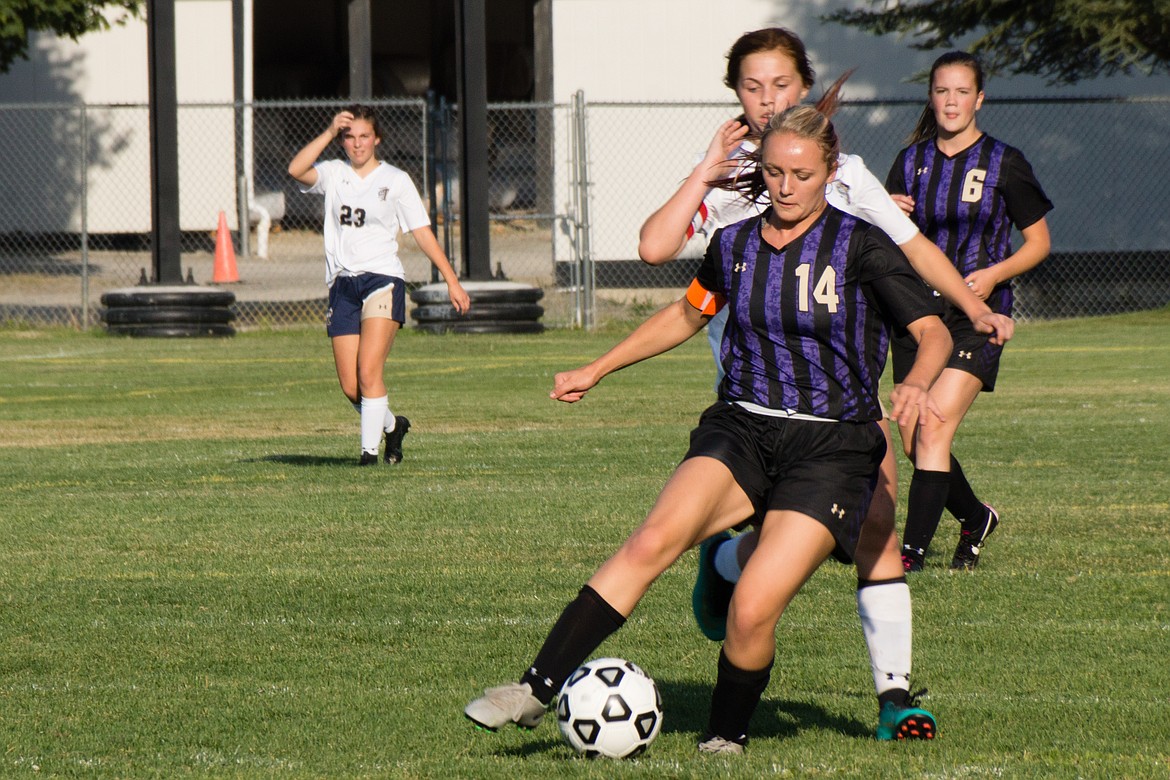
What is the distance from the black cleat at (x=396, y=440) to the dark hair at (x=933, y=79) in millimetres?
3991

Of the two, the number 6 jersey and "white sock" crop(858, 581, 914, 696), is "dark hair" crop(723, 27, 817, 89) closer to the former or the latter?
"white sock" crop(858, 581, 914, 696)

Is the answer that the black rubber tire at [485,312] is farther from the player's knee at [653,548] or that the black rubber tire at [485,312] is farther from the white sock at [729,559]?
the player's knee at [653,548]

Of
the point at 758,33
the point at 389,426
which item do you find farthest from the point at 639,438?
the point at 758,33

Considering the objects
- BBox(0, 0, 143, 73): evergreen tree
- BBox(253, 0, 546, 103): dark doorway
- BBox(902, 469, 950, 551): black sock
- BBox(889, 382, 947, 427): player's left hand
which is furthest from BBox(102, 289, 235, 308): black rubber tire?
BBox(253, 0, 546, 103): dark doorway

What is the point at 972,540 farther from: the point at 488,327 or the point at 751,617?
the point at 488,327

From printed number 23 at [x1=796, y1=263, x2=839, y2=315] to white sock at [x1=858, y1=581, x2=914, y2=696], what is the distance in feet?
2.59

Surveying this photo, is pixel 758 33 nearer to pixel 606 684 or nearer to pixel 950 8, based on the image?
pixel 606 684

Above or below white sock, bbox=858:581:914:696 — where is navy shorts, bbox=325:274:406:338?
above

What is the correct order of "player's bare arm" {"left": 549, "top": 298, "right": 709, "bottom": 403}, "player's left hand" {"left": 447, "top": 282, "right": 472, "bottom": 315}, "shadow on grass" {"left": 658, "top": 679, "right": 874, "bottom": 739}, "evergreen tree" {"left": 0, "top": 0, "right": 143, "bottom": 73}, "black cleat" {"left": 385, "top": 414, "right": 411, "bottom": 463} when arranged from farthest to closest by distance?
"evergreen tree" {"left": 0, "top": 0, "right": 143, "bottom": 73}
"black cleat" {"left": 385, "top": 414, "right": 411, "bottom": 463}
"player's left hand" {"left": 447, "top": 282, "right": 472, "bottom": 315}
"player's bare arm" {"left": 549, "top": 298, "right": 709, "bottom": 403}
"shadow on grass" {"left": 658, "top": 679, "right": 874, "bottom": 739}

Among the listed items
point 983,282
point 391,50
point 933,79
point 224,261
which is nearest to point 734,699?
point 983,282

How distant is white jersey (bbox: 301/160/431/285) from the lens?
972 centimetres

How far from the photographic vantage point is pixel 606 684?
4.11 metres

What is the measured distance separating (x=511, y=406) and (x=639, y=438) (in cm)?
224

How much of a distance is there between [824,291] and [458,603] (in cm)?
240
